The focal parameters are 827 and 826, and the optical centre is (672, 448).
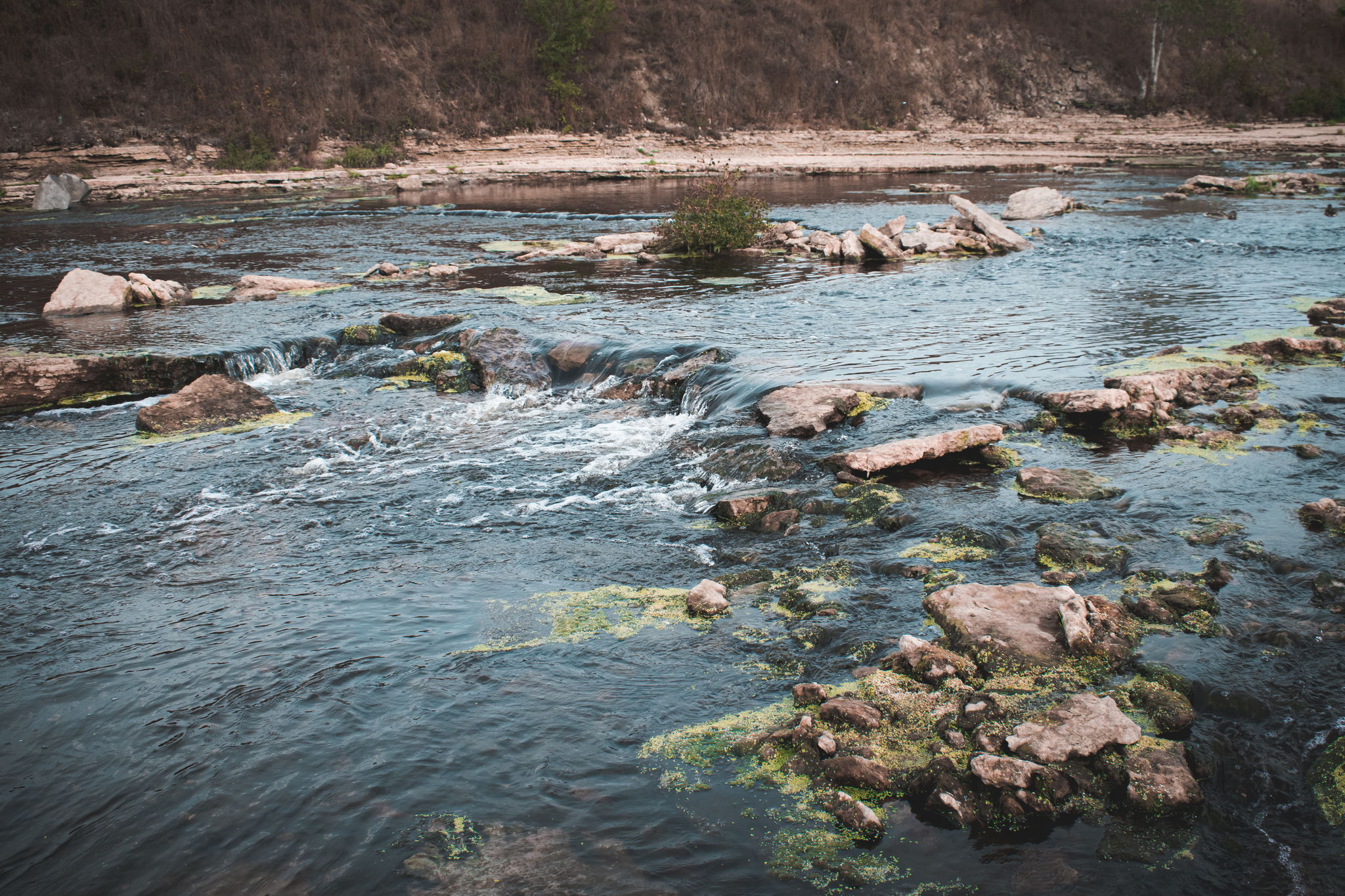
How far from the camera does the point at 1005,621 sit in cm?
432

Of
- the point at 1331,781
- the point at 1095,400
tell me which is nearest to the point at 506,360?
the point at 1095,400

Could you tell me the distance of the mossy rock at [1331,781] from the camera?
3186mm

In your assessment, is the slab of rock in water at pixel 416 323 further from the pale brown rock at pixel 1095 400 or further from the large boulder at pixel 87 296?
the pale brown rock at pixel 1095 400

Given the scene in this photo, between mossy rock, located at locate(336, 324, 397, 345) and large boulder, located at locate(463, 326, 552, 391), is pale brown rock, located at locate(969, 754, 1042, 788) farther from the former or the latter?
mossy rock, located at locate(336, 324, 397, 345)

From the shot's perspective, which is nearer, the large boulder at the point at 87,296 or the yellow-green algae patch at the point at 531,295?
the large boulder at the point at 87,296

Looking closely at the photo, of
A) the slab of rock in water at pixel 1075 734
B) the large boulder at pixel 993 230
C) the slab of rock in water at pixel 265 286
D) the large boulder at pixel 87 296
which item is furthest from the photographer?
the large boulder at pixel 993 230

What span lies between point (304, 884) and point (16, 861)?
1269 millimetres

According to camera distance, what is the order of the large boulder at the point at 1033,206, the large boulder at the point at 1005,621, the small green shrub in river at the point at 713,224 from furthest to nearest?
the large boulder at the point at 1033,206, the small green shrub in river at the point at 713,224, the large boulder at the point at 1005,621

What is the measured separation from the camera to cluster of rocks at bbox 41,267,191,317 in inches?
532

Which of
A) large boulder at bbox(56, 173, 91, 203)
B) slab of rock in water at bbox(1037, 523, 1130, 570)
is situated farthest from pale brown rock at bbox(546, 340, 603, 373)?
large boulder at bbox(56, 173, 91, 203)

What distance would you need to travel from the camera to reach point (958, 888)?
9.68 feet

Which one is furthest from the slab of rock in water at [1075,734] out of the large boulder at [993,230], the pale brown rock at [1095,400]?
the large boulder at [993,230]

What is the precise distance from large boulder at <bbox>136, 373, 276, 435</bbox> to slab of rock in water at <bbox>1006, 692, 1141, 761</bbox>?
8.62 meters

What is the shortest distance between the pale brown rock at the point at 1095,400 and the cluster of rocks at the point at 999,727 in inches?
138
